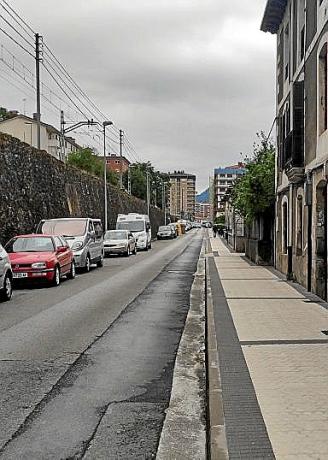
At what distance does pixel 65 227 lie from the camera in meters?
25.0

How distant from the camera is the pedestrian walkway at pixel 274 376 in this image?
4.86 metres

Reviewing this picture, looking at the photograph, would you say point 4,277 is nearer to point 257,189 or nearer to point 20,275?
point 20,275

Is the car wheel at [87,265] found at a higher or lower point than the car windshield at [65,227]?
lower

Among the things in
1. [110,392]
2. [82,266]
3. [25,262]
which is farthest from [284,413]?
[82,266]

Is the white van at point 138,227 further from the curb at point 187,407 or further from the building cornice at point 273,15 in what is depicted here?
the curb at point 187,407

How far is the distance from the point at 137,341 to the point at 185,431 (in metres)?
4.33

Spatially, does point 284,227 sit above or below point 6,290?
above

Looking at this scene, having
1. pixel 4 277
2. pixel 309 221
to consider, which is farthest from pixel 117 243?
pixel 309 221

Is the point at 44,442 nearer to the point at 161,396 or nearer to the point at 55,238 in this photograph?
the point at 161,396

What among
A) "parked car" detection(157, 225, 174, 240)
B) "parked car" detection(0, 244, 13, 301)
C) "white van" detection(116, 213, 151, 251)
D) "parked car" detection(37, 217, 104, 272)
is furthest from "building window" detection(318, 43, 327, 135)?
"parked car" detection(157, 225, 174, 240)

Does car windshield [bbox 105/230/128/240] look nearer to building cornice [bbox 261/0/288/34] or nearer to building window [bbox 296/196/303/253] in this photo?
building cornice [bbox 261/0/288/34]

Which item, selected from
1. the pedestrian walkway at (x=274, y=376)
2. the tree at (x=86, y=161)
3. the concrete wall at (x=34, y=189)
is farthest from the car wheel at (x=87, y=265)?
the tree at (x=86, y=161)

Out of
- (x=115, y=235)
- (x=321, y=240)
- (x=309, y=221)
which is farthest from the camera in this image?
(x=115, y=235)

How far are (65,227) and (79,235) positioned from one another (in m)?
0.85
